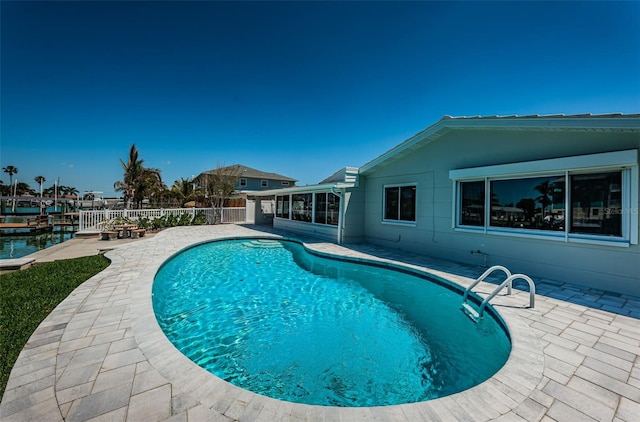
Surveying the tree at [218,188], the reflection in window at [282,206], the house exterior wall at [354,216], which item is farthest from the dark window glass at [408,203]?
the tree at [218,188]

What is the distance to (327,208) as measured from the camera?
12.4 metres

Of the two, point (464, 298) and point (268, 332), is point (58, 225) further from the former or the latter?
point (464, 298)

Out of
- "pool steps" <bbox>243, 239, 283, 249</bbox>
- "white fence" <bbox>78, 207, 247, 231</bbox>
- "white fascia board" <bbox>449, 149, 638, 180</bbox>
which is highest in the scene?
"white fascia board" <bbox>449, 149, 638, 180</bbox>

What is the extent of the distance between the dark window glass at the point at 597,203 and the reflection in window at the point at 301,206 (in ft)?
33.1

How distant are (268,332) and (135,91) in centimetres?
1384

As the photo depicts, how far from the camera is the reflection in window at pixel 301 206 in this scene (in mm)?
13844

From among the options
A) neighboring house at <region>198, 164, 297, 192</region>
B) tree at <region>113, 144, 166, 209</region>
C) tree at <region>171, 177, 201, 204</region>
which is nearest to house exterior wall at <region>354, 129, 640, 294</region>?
tree at <region>171, 177, 201, 204</region>

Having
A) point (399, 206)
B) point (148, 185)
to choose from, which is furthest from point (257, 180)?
point (399, 206)

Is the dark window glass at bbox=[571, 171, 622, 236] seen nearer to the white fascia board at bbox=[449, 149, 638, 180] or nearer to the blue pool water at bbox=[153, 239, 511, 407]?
the white fascia board at bbox=[449, 149, 638, 180]

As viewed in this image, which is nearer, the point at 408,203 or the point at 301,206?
the point at 408,203

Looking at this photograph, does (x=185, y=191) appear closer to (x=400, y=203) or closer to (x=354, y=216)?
(x=354, y=216)

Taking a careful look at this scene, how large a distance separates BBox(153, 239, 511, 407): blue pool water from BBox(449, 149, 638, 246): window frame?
266 centimetres

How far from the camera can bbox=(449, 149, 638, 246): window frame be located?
4.79 metres

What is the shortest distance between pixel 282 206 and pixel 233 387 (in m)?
14.7
